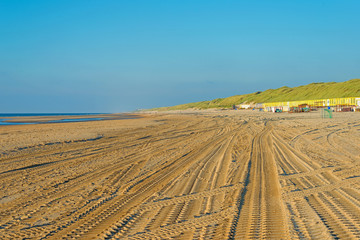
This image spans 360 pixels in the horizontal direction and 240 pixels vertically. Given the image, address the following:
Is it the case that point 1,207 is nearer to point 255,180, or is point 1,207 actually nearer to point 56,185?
point 56,185

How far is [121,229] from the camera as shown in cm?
392

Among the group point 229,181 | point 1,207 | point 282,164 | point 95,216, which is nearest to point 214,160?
point 282,164

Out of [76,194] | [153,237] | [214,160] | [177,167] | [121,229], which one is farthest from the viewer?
[214,160]

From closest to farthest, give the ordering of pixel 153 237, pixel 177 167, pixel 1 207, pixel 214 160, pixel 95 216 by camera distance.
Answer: pixel 153 237 → pixel 95 216 → pixel 1 207 → pixel 177 167 → pixel 214 160

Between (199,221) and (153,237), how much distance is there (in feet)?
2.64

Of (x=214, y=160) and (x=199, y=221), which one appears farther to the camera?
(x=214, y=160)

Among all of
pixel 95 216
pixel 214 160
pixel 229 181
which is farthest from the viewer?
pixel 214 160

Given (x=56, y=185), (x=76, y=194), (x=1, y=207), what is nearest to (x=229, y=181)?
(x=76, y=194)

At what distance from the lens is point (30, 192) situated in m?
5.92

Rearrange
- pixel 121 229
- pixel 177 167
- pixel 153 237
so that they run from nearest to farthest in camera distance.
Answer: pixel 153 237, pixel 121 229, pixel 177 167

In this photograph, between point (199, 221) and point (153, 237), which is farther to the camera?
point (199, 221)

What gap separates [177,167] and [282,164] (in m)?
3.10

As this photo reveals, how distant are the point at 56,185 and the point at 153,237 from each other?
381 centimetres

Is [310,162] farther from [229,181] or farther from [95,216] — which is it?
[95,216]
